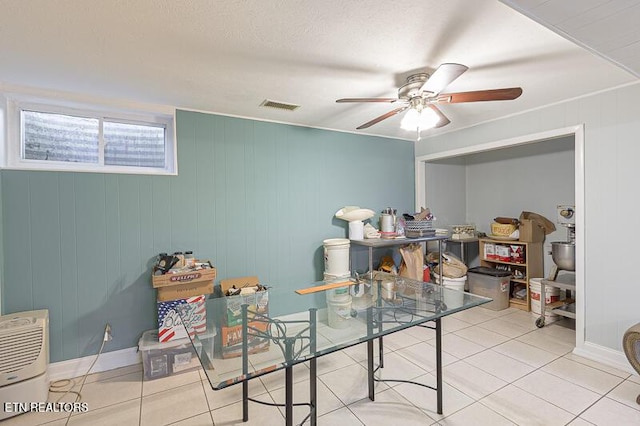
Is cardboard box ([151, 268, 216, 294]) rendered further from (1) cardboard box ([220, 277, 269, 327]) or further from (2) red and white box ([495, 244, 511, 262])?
(2) red and white box ([495, 244, 511, 262])

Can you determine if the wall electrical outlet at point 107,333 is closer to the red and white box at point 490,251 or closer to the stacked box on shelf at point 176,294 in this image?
the stacked box on shelf at point 176,294

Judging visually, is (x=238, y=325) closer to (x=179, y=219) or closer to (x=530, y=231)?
(x=179, y=219)

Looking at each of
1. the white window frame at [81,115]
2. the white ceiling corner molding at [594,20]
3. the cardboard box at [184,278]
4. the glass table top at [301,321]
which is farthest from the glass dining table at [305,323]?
the white window frame at [81,115]

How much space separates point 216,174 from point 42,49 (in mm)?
1479

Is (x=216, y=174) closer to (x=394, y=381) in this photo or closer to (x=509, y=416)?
(x=394, y=381)

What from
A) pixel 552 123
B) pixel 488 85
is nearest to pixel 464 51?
pixel 488 85

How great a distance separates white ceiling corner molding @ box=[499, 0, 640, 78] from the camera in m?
1.13

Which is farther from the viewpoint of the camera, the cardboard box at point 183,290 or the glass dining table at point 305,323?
the cardboard box at point 183,290

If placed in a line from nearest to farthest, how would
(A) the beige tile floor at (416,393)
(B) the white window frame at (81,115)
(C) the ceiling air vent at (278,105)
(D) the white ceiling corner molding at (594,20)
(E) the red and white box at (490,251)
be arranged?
(D) the white ceiling corner molding at (594,20) → (A) the beige tile floor at (416,393) → (B) the white window frame at (81,115) → (C) the ceiling air vent at (278,105) → (E) the red and white box at (490,251)

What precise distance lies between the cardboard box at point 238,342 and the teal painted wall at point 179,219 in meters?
0.39

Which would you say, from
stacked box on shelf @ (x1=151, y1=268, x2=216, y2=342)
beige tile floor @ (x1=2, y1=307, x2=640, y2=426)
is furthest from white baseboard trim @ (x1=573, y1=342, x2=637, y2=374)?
stacked box on shelf @ (x1=151, y1=268, x2=216, y2=342)

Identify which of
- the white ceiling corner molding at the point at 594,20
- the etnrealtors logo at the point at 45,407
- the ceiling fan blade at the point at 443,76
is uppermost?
the white ceiling corner molding at the point at 594,20

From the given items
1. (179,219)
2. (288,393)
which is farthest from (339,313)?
(179,219)

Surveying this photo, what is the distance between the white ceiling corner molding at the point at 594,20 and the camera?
44.4 inches
